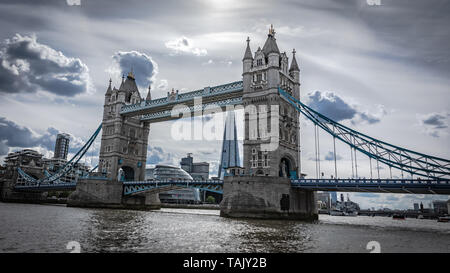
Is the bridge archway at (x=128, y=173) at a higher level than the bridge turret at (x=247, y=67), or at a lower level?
lower

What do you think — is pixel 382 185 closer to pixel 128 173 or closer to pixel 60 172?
pixel 128 173

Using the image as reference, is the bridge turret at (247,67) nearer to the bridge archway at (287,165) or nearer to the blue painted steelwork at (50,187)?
the bridge archway at (287,165)

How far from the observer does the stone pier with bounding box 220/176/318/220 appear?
126 ft

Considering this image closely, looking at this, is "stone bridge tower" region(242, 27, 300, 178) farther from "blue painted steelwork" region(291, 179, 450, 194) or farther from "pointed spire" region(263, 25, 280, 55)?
"blue painted steelwork" region(291, 179, 450, 194)

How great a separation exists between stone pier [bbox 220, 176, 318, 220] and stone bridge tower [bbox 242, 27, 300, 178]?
12.9ft

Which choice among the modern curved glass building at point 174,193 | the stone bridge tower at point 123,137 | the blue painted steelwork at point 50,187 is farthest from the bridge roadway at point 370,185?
the modern curved glass building at point 174,193


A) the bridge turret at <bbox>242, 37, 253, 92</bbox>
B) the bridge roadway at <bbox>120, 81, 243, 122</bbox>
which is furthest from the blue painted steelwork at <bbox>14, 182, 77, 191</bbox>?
the bridge turret at <bbox>242, 37, 253, 92</bbox>

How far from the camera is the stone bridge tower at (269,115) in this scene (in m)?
45.1

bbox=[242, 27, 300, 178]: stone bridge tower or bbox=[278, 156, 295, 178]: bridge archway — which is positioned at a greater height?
bbox=[242, 27, 300, 178]: stone bridge tower

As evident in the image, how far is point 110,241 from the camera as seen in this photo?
16172 mm

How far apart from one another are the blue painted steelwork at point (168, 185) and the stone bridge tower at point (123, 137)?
4325mm
